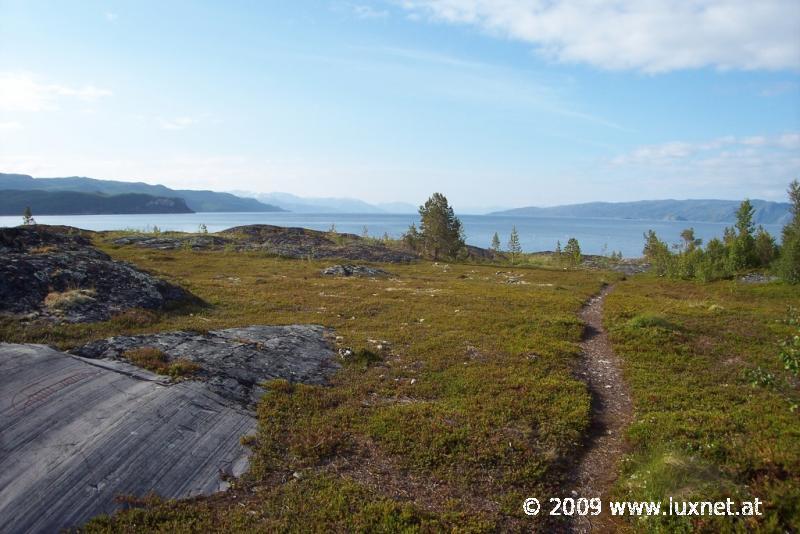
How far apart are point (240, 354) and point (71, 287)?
43.3ft

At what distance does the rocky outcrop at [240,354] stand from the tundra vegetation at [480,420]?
0.95m

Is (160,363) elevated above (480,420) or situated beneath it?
elevated above

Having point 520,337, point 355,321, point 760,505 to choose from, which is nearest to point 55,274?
point 355,321

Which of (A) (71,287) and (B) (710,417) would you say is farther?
(A) (71,287)

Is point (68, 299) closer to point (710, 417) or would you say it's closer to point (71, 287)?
point (71, 287)

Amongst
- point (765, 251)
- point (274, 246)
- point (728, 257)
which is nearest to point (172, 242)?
point (274, 246)

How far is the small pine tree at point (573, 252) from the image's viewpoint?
258 feet

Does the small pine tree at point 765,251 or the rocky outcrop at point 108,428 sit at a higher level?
the small pine tree at point 765,251

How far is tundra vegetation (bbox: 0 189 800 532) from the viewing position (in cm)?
884

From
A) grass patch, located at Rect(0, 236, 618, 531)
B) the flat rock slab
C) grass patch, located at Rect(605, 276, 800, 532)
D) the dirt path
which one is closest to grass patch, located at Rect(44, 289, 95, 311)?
grass patch, located at Rect(0, 236, 618, 531)

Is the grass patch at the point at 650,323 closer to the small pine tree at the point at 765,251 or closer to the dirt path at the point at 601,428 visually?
the dirt path at the point at 601,428

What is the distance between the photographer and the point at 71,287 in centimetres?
2262

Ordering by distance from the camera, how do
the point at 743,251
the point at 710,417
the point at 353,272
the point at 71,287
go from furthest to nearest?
the point at 743,251 → the point at 353,272 → the point at 71,287 → the point at 710,417

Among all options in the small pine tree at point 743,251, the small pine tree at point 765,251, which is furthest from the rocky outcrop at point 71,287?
the small pine tree at point 765,251
